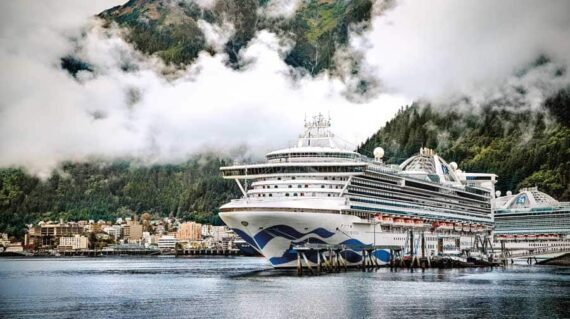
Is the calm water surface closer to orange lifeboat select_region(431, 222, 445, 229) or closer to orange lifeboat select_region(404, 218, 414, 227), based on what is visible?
orange lifeboat select_region(404, 218, 414, 227)

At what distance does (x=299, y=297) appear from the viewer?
153 ft

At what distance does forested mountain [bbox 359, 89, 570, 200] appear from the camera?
160m

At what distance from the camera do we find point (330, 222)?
216ft

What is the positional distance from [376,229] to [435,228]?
14.3 metres

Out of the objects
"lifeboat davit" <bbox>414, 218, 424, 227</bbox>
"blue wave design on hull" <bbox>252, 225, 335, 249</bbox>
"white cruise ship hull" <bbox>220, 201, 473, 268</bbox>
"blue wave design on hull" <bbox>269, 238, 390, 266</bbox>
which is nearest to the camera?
"white cruise ship hull" <bbox>220, 201, 473, 268</bbox>

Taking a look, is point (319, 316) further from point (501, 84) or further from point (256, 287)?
point (501, 84)

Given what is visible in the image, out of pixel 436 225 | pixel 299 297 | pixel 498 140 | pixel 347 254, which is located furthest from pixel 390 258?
pixel 498 140

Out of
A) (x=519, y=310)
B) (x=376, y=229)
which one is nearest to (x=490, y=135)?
(x=376, y=229)

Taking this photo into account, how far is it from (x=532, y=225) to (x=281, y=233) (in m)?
61.7

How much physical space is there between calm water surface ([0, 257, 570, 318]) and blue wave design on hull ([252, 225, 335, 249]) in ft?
10.3

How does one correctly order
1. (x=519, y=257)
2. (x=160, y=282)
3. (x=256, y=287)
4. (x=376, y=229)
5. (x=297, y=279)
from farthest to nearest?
1. (x=519, y=257)
2. (x=376, y=229)
3. (x=160, y=282)
4. (x=297, y=279)
5. (x=256, y=287)

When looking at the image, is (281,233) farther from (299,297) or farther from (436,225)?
(436,225)

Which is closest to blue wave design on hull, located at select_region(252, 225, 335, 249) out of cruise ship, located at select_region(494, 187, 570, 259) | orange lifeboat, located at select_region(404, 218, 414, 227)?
orange lifeboat, located at select_region(404, 218, 414, 227)

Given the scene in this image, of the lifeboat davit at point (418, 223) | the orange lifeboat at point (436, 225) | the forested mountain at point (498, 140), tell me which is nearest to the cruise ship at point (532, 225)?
the orange lifeboat at point (436, 225)
